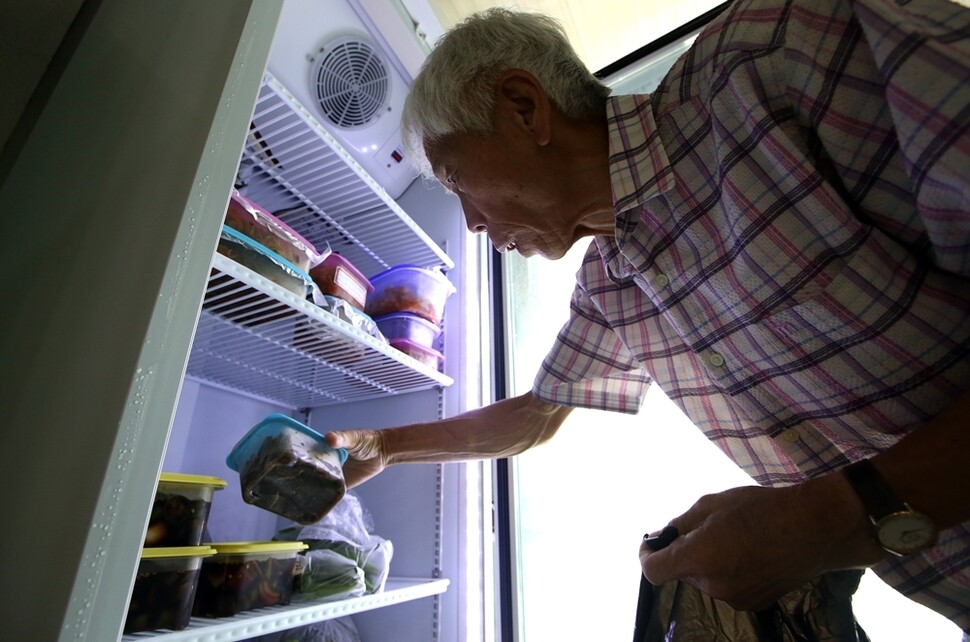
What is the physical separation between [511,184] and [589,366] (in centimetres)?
40

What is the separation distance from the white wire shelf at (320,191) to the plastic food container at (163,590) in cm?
74

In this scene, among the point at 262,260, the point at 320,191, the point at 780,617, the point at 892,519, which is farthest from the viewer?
the point at 320,191

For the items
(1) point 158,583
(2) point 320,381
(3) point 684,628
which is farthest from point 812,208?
(2) point 320,381

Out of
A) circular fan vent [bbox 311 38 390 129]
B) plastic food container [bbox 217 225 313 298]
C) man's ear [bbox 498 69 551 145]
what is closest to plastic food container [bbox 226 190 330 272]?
plastic food container [bbox 217 225 313 298]

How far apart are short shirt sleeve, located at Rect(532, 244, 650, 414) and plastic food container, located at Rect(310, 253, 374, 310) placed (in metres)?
0.43

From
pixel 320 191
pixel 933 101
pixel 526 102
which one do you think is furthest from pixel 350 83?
pixel 933 101

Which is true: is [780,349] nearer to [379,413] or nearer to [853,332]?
[853,332]

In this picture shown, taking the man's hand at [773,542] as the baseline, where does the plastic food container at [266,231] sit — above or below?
above

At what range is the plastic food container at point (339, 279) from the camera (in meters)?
1.02

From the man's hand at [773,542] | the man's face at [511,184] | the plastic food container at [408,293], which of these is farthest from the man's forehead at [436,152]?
the man's hand at [773,542]

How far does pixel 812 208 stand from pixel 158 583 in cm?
90

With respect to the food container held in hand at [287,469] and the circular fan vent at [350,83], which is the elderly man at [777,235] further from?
the circular fan vent at [350,83]

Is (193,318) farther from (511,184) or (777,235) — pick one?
(777,235)

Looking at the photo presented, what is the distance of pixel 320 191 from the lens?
121cm
